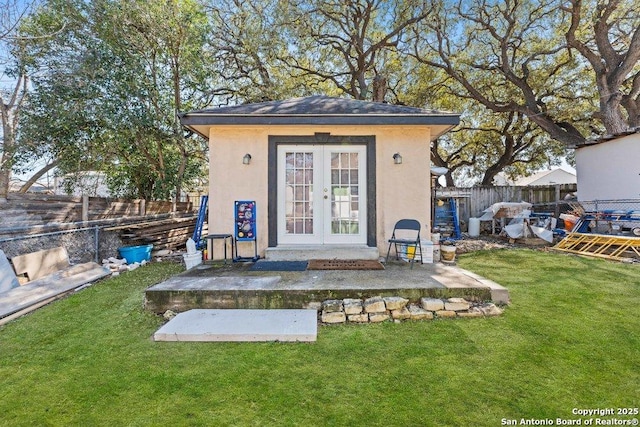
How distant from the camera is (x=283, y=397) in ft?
7.12

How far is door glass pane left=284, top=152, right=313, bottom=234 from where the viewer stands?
18.7 ft

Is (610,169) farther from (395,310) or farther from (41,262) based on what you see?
(41,262)

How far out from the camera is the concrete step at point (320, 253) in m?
5.39

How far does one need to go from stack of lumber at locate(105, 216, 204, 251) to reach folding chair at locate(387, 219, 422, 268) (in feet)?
19.0

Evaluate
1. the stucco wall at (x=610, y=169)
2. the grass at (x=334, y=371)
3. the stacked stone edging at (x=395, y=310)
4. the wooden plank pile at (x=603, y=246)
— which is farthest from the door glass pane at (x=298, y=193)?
the stucco wall at (x=610, y=169)

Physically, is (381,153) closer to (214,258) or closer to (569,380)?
(214,258)

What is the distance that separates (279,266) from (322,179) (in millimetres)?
1793

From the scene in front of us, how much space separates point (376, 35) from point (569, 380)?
1353 cm

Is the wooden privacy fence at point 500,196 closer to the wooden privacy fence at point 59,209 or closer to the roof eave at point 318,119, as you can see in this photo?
the roof eave at point 318,119

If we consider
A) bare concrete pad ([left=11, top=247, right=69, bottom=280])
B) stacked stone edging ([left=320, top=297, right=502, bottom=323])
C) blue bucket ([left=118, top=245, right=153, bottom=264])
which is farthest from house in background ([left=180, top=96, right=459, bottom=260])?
bare concrete pad ([left=11, top=247, right=69, bottom=280])

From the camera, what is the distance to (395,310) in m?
3.58

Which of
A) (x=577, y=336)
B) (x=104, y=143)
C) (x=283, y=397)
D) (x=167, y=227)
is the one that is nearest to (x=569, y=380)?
(x=577, y=336)

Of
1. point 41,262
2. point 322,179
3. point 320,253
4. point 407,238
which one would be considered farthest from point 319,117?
point 41,262

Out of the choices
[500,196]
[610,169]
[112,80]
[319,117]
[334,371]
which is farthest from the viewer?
[500,196]
